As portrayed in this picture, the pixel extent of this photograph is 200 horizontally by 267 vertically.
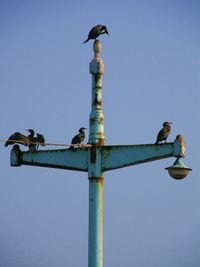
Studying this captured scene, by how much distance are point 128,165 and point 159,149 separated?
0.48m

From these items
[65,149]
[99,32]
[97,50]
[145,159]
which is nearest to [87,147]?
[65,149]

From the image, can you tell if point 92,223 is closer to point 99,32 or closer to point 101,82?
point 101,82

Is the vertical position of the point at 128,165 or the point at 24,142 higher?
the point at 24,142

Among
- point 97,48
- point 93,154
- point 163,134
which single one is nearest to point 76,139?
point 163,134

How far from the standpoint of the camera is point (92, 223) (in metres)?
9.53

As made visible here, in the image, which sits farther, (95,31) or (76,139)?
(76,139)

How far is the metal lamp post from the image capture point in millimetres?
9406

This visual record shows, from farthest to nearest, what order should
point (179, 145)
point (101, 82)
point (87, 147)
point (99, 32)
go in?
point (99, 32)
point (101, 82)
point (87, 147)
point (179, 145)

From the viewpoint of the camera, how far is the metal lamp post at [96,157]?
9.41 meters

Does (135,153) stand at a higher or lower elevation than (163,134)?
lower

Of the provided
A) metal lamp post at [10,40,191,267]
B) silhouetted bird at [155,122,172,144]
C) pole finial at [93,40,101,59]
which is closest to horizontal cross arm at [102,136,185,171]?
metal lamp post at [10,40,191,267]

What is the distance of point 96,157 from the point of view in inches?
384

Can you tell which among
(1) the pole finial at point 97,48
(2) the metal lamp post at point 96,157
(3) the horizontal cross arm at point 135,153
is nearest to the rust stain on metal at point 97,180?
(2) the metal lamp post at point 96,157

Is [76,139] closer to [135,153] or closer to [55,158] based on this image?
[55,158]
